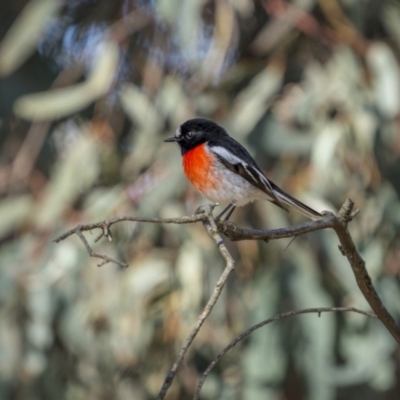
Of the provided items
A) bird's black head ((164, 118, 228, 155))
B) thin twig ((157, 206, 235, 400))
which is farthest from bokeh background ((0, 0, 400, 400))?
thin twig ((157, 206, 235, 400))

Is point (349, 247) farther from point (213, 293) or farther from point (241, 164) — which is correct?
point (241, 164)

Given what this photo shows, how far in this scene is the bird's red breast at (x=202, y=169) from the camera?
263 centimetres

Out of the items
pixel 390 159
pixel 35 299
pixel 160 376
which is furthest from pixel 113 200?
pixel 390 159

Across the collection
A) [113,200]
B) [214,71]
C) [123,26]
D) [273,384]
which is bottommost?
[273,384]

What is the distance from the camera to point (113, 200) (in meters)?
3.52

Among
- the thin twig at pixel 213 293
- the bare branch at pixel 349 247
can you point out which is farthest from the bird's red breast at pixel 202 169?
the bare branch at pixel 349 247

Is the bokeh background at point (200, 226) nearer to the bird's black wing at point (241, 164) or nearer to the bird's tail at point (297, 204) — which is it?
the bird's black wing at point (241, 164)

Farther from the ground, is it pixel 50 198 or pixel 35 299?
pixel 50 198

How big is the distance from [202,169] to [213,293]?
129 centimetres

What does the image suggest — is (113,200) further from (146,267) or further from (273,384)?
(273,384)

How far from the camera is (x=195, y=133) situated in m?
2.83

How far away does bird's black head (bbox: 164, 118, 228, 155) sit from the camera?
2.80 m

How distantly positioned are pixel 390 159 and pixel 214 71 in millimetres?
961

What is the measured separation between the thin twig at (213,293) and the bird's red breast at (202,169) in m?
0.87
